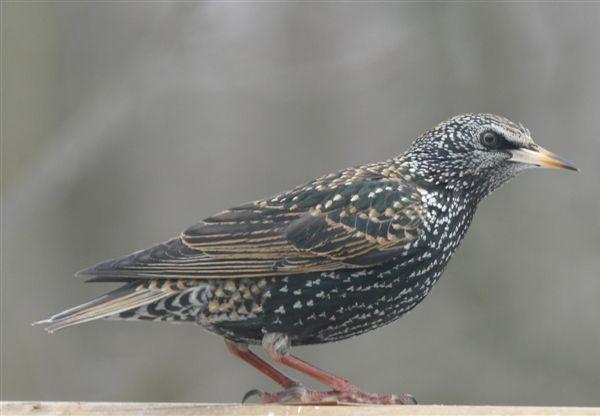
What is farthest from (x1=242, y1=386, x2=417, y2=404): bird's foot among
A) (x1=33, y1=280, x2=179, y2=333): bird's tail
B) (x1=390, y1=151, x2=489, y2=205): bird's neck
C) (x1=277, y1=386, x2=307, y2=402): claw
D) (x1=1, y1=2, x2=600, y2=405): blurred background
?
(x1=1, y1=2, x2=600, y2=405): blurred background

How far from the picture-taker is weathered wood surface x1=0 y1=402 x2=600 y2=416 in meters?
3.18

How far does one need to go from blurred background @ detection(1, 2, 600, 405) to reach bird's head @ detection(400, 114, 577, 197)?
101 inches

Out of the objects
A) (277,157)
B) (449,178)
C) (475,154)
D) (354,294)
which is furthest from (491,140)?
(277,157)

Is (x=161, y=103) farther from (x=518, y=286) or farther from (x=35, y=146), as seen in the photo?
(x=518, y=286)

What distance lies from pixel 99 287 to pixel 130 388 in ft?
2.26

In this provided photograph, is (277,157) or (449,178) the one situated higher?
(277,157)

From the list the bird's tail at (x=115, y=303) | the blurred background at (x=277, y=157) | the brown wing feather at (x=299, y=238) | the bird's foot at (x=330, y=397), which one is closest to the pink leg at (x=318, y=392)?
the bird's foot at (x=330, y=397)

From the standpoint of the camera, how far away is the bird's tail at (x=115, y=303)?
3.47 metres

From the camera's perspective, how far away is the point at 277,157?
22.6 ft

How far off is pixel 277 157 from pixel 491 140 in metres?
3.21

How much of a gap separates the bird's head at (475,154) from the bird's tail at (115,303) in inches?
40.4

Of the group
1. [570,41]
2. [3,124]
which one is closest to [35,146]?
[3,124]

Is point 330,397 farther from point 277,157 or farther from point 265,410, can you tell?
point 277,157

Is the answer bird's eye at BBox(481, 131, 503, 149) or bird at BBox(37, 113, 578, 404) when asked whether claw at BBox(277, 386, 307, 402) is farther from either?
bird's eye at BBox(481, 131, 503, 149)
